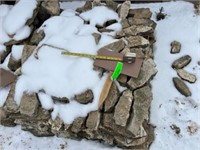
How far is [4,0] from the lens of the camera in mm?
3938

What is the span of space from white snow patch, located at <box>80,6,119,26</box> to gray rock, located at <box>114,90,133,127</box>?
0.83 meters

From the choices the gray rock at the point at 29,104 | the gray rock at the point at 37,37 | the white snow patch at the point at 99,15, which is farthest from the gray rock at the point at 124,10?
the gray rock at the point at 29,104

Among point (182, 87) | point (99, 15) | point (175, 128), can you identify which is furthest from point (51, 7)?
point (175, 128)

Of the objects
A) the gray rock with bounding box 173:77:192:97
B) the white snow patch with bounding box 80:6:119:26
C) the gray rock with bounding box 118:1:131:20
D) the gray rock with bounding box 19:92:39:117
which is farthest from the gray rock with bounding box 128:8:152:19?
the gray rock with bounding box 19:92:39:117

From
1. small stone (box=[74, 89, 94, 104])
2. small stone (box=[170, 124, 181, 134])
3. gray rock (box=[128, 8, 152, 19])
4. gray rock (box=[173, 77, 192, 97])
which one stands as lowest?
small stone (box=[170, 124, 181, 134])

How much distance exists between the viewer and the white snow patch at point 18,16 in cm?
328

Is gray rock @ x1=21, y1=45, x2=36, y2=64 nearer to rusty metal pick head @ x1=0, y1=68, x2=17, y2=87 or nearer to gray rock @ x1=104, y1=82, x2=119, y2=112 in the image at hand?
rusty metal pick head @ x1=0, y1=68, x2=17, y2=87

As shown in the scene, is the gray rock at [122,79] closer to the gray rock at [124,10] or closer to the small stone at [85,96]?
the small stone at [85,96]

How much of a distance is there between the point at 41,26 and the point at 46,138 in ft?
3.56

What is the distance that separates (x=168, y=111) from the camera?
3.11 metres

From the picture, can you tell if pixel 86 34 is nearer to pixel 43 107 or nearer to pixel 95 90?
pixel 95 90

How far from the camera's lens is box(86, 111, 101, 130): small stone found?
2844mm

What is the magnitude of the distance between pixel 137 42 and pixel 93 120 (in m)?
0.85

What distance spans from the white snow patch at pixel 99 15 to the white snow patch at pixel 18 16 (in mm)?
515
